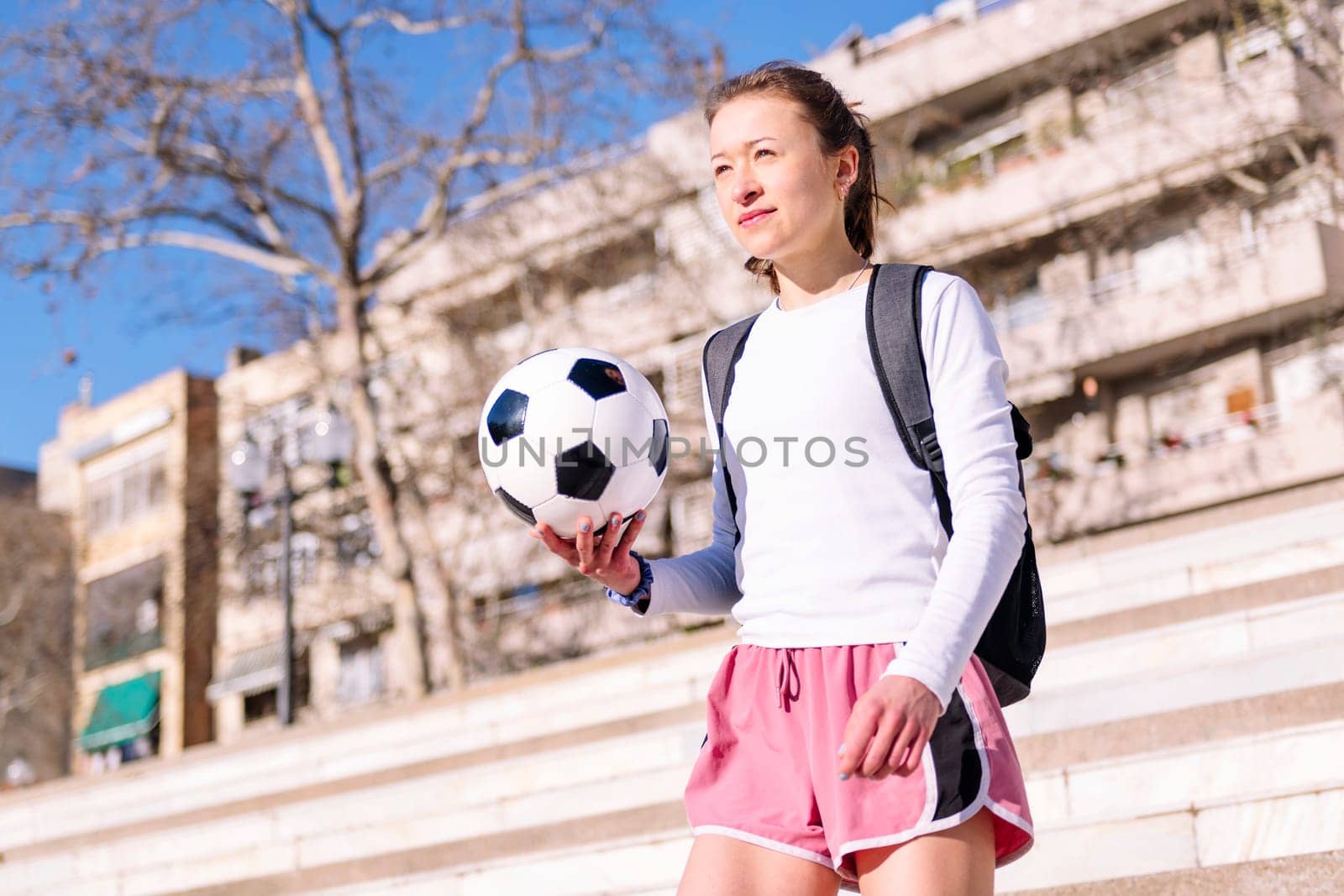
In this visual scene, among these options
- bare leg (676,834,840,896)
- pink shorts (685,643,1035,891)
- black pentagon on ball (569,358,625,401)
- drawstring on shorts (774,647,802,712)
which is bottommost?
bare leg (676,834,840,896)

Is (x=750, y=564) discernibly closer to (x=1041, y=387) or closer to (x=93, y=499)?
(x=1041, y=387)

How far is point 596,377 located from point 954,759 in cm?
110

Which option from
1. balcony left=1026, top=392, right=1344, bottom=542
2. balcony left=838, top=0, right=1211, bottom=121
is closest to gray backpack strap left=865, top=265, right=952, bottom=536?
Answer: balcony left=1026, top=392, right=1344, bottom=542

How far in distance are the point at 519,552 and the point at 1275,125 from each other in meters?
12.1

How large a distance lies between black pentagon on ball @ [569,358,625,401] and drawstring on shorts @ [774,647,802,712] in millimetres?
753

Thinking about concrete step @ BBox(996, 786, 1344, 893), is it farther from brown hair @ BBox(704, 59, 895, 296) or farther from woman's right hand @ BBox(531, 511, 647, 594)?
brown hair @ BBox(704, 59, 895, 296)

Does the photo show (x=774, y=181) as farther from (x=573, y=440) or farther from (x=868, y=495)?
(x=573, y=440)

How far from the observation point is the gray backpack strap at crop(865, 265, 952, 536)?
1994 mm

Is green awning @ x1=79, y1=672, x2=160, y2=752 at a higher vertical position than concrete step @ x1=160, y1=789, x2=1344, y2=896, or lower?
higher

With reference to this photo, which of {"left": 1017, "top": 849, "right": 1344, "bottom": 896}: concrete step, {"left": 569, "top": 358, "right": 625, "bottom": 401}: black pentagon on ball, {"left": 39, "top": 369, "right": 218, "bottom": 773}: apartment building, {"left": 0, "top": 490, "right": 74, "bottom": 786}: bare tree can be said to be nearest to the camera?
{"left": 569, "top": 358, "right": 625, "bottom": 401}: black pentagon on ball

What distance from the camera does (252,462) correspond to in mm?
13305

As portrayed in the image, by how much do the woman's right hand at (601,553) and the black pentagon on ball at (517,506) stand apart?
0.28 ft

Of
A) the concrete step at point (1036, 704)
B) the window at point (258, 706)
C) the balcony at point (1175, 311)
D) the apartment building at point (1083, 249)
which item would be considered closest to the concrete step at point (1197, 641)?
the concrete step at point (1036, 704)

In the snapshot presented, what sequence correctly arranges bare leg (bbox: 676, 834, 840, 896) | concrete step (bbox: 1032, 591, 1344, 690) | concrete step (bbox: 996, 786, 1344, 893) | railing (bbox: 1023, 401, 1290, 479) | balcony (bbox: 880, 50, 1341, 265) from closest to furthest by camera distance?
bare leg (bbox: 676, 834, 840, 896), concrete step (bbox: 996, 786, 1344, 893), concrete step (bbox: 1032, 591, 1344, 690), balcony (bbox: 880, 50, 1341, 265), railing (bbox: 1023, 401, 1290, 479)
